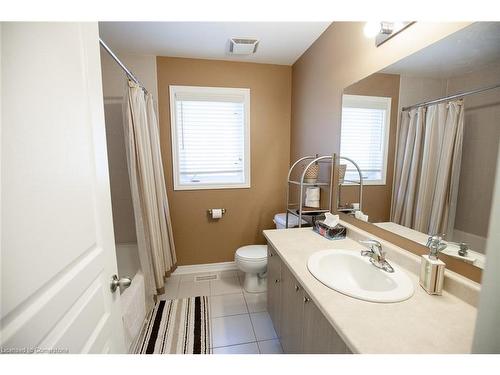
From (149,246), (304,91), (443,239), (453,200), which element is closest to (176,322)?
(149,246)

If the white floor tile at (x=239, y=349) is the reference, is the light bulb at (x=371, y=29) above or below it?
above

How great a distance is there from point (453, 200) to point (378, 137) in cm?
55

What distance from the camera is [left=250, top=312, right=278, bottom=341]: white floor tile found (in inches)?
62.9

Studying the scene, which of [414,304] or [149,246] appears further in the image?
[149,246]

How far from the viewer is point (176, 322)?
1.74 metres

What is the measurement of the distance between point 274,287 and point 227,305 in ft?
2.35

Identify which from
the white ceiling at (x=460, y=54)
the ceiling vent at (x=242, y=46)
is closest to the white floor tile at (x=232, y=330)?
the white ceiling at (x=460, y=54)

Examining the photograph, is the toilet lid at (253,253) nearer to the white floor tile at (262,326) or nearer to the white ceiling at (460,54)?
the white floor tile at (262,326)

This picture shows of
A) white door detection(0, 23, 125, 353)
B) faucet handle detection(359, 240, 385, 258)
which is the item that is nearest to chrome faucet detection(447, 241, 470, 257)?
faucet handle detection(359, 240, 385, 258)

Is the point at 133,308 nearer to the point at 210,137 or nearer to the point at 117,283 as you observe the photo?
the point at 117,283

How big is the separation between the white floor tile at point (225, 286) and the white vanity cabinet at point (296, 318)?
69 centimetres

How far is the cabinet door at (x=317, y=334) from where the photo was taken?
0.76 m
